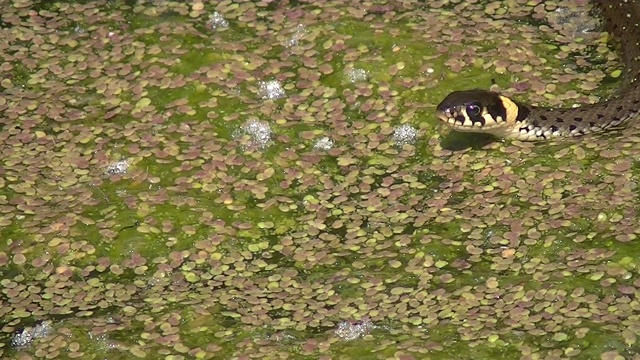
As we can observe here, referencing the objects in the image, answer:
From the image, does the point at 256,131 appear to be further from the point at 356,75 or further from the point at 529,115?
the point at 529,115

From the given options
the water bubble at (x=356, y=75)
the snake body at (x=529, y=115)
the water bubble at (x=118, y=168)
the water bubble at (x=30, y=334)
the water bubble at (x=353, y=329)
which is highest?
the snake body at (x=529, y=115)

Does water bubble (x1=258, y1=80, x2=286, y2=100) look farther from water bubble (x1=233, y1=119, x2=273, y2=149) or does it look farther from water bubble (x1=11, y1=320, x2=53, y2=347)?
water bubble (x1=11, y1=320, x2=53, y2=347)

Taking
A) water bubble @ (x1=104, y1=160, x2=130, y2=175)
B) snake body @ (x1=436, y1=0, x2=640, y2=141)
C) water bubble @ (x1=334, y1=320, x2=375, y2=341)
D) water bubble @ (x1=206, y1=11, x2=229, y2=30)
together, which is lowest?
water bubble @ (x1=104, y1=160, x2=130, y2=175)

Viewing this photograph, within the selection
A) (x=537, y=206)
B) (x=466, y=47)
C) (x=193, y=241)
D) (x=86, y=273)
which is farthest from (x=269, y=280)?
(x=466, y=47)

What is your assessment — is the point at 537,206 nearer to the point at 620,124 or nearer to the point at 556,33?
the point at 620,124

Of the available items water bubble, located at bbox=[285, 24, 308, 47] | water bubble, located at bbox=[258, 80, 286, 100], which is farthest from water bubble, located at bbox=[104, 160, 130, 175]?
water bubble, located at bbox=[285, 24, 308, 47]

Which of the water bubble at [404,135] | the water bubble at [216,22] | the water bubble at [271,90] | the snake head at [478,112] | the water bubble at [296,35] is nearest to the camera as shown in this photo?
the snake head at [478,112]

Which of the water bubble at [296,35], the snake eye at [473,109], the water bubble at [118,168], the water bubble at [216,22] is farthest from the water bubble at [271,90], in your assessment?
the snake eye at [473,109]

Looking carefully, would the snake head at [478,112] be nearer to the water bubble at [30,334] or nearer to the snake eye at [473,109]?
the snake eye at [473,109]
